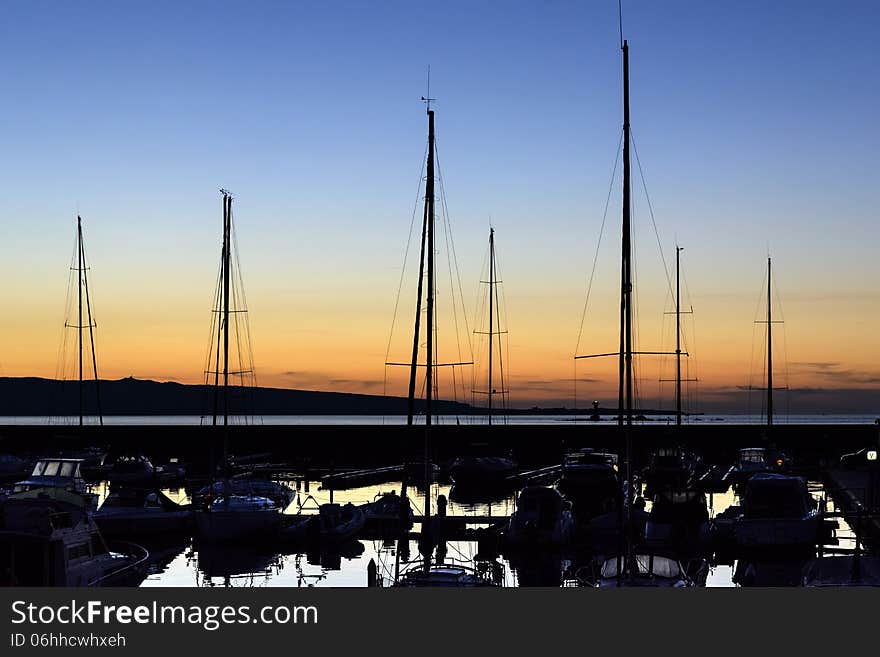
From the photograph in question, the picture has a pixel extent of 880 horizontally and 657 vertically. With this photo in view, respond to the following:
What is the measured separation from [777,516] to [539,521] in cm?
789

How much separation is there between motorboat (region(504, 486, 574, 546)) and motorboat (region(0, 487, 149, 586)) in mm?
12171

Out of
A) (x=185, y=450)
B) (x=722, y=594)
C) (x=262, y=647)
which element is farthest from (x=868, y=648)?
(x=185, y=450)

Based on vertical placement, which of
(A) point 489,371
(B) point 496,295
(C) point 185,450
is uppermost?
(B) point 496,295

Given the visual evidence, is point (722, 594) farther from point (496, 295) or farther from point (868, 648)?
point (496, 295)

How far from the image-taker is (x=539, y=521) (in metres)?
35.8

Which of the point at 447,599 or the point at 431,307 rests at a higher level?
the point at 431,307

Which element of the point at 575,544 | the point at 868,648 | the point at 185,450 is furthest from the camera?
the point at 185,450

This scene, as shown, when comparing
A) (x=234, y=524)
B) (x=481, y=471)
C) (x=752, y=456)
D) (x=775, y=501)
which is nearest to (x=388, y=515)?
→ (x=234, y=524)

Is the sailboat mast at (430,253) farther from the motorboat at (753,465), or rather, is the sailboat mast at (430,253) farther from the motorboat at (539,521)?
the motorboat at (753,465)

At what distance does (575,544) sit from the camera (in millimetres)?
38094

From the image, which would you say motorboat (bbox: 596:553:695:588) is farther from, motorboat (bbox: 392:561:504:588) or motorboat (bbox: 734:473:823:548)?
motorboat (bbox: 734:473:823:548)

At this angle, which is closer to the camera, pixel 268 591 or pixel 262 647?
pixel 262 647

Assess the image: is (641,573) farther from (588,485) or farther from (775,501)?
(588,485)

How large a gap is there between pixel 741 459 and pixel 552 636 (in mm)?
53483
